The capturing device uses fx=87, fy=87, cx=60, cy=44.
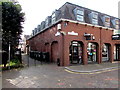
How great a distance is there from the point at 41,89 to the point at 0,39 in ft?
22.7

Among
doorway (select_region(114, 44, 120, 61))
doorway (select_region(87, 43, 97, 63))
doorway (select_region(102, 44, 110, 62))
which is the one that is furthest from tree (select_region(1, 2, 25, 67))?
doorway (select_region(114, 44, 120, 61))

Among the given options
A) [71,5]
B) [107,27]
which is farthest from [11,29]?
[107,27]

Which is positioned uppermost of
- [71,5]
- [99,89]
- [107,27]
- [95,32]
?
[71,5]

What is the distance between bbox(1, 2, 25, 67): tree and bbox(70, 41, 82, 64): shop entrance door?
6573 mm

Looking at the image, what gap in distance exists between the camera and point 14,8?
948 cm

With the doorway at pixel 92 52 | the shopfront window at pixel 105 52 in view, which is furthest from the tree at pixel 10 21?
the shopfront window at pixel 105 52

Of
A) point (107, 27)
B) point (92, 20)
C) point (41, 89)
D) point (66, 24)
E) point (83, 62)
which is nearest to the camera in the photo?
point (41, 89)

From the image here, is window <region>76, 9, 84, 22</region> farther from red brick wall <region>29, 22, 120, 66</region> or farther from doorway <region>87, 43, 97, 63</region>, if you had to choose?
doorway <region>87, 43, 97, 63</region>

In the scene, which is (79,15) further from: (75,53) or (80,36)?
(75,53)

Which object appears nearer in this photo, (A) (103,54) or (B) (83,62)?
(B) (83,62)

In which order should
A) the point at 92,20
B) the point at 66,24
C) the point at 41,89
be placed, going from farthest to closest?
the point at 92,20 < the point at 66,24 < the point at 41,89

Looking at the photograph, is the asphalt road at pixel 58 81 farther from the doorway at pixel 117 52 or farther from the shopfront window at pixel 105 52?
the doorway at pixel 117 52

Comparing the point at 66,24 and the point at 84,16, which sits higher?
the point at 84,16

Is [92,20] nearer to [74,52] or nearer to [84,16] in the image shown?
[84,16]
